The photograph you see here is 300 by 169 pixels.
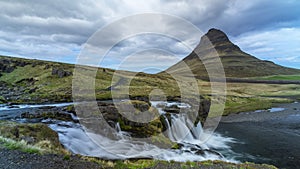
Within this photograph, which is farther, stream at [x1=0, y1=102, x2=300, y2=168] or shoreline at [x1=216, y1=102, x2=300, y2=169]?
shoreline at [x1=216, y1=102, x2=300, y2=169]

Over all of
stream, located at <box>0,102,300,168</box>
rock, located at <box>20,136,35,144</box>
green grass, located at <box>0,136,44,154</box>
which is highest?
green grass, located at <box>0,136,44,154</box>

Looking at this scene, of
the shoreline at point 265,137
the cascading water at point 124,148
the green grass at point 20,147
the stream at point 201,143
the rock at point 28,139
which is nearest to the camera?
the green grass at point 20,147

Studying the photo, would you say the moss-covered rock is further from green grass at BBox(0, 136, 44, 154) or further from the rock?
green grass at BBox(0, 136, 44, 154)

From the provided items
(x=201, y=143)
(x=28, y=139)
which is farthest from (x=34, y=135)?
→ (x=201, y=143)

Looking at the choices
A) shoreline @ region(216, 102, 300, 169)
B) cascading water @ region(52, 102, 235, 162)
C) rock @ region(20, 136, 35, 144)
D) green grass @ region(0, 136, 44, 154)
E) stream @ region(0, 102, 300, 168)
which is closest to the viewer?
green grass @ region(0, 136, 44, 154)

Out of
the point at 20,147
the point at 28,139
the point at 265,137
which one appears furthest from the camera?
the point at 265,137

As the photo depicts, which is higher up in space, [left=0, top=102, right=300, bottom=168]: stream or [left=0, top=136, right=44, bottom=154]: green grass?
[left=0, top=136, right=44, bottom=154]: green grass

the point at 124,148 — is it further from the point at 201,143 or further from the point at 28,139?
the point at 201,143

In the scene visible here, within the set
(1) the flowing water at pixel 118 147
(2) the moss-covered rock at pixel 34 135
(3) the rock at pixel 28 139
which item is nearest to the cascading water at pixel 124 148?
(1) the flowing water at pixel 118 147

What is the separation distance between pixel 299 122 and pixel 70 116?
4453cm

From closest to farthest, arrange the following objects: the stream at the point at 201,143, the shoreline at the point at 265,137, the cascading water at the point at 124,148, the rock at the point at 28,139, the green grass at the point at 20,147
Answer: the green grass at the point at 20,147 < the rock at the point at 28,139 < the cascading water at the point at 124,148 < the stream at the point at 201,143 < the shoreline at the point at 265,137

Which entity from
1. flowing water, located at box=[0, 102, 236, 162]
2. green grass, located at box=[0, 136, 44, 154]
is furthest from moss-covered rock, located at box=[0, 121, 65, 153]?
flowing water, located at box=[0, 102, 236, 162]

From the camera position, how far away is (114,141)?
66.9 feet

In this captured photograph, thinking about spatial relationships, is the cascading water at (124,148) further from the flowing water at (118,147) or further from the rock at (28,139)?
the rock at (28,139)
